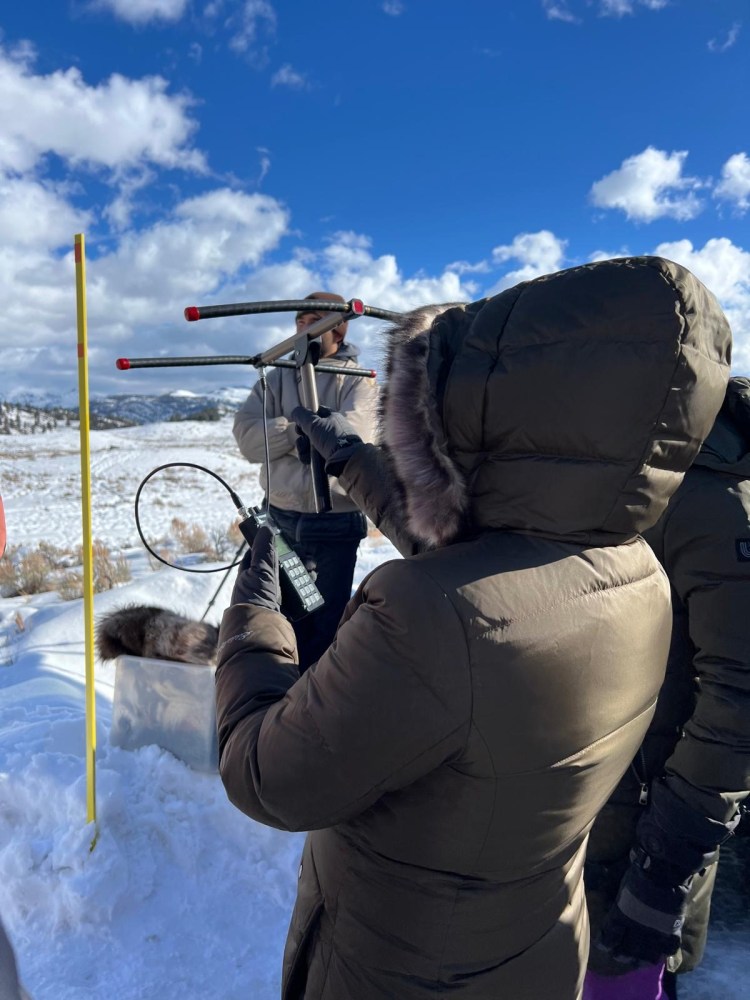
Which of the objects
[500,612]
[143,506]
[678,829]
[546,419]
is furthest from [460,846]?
A: [143,506]

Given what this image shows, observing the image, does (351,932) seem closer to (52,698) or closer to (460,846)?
(460,846)

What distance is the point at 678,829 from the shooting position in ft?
5.23

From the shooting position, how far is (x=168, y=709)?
282 cm

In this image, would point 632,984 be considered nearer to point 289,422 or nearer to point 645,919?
point 645,919

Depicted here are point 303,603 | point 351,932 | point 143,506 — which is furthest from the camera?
point 143,506

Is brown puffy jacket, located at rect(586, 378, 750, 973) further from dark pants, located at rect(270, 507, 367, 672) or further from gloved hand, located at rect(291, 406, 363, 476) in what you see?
dark pants, located at rect(270, 507, 367, 672)

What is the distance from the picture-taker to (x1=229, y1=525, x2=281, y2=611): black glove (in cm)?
134

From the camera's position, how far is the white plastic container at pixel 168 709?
275 cm

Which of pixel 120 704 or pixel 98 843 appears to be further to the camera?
pixel 120 704

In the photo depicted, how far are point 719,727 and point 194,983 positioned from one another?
177cm

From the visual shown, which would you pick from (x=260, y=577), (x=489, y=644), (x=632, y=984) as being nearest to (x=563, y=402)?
(x=489, y=644)

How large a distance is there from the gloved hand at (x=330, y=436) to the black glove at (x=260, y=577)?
0.28 meters

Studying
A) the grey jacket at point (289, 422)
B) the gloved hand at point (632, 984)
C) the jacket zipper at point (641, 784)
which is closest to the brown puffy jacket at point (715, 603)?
the jacket zipper at point (641, 784)

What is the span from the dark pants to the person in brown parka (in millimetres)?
1846
